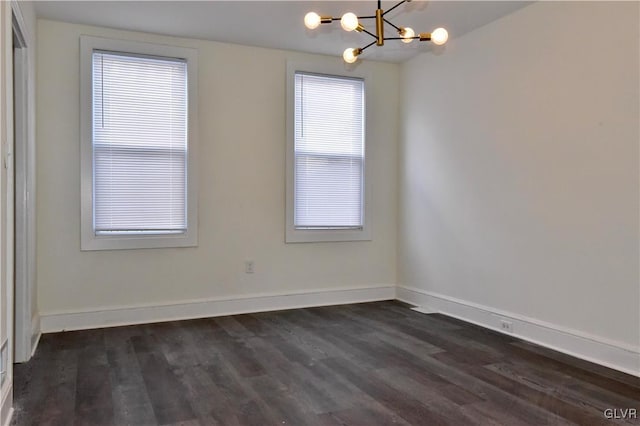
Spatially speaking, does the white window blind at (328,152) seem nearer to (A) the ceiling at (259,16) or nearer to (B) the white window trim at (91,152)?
(A) the ceiling at (259,16)

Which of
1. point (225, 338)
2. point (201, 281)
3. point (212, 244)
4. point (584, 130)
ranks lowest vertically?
point (225, 338)

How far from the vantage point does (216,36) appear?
416cm

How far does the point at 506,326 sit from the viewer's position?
3.71 m

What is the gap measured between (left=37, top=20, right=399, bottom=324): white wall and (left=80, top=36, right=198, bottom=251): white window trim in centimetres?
6

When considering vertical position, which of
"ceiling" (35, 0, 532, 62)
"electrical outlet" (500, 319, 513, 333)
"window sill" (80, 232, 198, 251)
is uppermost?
"ceiling" (35, 0, 532, 62)

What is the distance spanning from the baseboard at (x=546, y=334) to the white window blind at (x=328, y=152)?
119 cm

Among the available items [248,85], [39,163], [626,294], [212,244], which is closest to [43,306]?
[39,163]

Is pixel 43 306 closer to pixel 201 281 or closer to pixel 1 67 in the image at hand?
pixel 201 281

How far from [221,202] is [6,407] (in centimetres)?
246

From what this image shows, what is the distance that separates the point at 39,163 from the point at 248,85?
74.5 inches

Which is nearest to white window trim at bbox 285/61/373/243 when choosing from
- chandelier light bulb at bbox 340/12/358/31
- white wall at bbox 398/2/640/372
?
white wall at bbox 398/2/640/372

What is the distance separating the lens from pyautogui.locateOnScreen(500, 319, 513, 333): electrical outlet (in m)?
3.68

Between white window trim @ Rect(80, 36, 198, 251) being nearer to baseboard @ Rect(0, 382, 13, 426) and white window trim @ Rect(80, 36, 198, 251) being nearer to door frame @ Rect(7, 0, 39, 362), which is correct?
door frame @ Rect(7, 0, 39, 362)

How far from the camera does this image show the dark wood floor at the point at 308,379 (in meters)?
2.29
